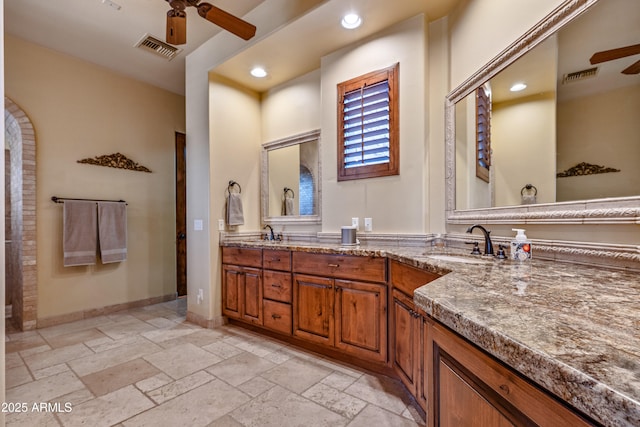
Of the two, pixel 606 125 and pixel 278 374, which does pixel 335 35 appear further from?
pixel 278 374

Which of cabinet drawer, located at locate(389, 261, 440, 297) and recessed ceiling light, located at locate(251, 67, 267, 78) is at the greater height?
recessed ceiling light, located at locate(251, 67, 267, 78)

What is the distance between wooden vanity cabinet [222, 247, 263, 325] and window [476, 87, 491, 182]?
2.00 meters


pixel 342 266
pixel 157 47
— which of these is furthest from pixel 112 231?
pixel 342 266

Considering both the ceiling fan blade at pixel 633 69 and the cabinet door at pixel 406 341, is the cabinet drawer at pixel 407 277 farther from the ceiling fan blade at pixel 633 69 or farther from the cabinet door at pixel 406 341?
the ceiling fan blade at pixel 633 69

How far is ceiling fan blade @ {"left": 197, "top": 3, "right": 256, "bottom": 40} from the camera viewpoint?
6.95 feet

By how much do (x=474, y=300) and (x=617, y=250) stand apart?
2.96 feet

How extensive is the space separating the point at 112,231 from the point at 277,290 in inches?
94.9

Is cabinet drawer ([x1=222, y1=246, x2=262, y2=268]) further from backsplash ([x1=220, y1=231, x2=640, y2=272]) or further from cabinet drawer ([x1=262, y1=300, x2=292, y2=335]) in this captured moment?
backsplash ([x1=220, y1=231, x2=640, y2=272])

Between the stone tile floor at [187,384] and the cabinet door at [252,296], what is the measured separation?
0.20 meters

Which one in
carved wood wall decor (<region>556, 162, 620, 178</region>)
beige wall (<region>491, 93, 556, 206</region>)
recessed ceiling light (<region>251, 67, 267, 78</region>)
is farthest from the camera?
recessed ceiling light (<region>251, 67, 267, 78</region>)

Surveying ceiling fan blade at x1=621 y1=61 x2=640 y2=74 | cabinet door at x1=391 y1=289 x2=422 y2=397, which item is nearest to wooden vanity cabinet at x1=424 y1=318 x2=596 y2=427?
cabinet door at x1=391 y1=289 x2=422 y2=397

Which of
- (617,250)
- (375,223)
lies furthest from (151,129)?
(617,250)

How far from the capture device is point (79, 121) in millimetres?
3557

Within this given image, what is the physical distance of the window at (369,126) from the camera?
8.36 feet
